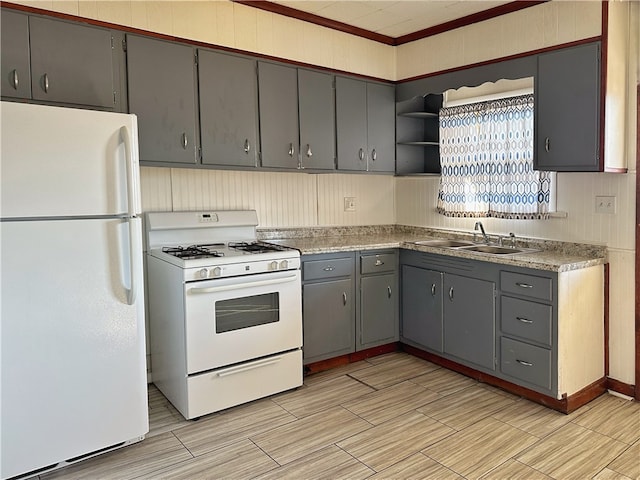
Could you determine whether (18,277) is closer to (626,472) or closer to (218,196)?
(218,196)

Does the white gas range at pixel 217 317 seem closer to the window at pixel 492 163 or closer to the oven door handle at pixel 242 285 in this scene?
the oven door handle at pixel 242 285

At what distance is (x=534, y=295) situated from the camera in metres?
2.94

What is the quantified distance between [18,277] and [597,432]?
2.97m

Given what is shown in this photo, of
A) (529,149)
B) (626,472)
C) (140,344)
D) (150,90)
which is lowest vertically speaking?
(626,472)

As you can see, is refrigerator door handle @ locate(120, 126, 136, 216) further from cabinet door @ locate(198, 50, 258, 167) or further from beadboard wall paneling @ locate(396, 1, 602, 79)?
beadboard wall paneling @ locate(396, 1, 602, 79)

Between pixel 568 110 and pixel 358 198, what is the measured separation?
183 centimetres

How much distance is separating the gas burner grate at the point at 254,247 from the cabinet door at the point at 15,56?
1477 millimetres

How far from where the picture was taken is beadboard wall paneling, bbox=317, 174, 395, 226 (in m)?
4.16

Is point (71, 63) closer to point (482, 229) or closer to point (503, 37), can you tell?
point (503, 37)

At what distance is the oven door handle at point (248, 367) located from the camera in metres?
2.91

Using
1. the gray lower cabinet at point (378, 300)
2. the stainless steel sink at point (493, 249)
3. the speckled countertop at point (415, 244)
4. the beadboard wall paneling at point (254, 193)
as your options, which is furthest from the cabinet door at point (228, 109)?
the stainless steel sink at point (493, 249)

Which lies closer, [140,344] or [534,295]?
[140,344]

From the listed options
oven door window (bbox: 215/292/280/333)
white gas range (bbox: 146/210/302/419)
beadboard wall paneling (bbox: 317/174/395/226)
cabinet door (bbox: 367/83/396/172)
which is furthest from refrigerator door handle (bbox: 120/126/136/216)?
cabinet door (bbox: 367/83/396/172)

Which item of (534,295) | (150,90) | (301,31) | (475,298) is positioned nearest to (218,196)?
(150,90)
